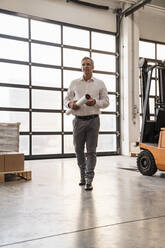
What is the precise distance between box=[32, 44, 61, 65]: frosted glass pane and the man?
504 cm

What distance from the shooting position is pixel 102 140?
10250 mm

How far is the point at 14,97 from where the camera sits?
8.81 meters

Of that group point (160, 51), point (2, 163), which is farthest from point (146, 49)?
point (2, 163)

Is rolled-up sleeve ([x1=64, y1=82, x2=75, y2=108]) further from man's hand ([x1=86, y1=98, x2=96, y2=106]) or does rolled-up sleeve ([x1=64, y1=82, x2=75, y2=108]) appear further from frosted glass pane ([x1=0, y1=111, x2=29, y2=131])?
frosted glass pane ([x1=0, y1=111, x2=29, y2=131])

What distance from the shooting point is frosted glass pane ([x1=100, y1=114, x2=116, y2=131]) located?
10242 millimetres

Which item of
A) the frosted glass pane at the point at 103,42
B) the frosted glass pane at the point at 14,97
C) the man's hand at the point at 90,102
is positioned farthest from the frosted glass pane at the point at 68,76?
the man's hand at the point at 90,102

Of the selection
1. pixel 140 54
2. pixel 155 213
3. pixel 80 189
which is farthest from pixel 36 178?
pixel 140 54

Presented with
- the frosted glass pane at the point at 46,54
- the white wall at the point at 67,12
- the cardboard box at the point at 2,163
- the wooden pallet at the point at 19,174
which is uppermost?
the white wall at the point at 67,12

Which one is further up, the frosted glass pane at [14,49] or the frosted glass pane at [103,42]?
the frosted glass pane at [103,42]

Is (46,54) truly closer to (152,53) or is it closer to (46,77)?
(46,77)

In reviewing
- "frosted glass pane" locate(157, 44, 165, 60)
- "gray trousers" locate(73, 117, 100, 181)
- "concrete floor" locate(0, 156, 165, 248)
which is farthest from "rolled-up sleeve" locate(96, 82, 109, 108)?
"frosted glass pane" locate(157, 44, 165, 60)

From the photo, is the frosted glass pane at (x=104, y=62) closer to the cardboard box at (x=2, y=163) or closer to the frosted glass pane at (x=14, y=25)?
the frosted glass pane at (x=14, y=25)

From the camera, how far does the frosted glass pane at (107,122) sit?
1024 cm

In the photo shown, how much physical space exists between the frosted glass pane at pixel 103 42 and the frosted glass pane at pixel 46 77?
5.99ft
